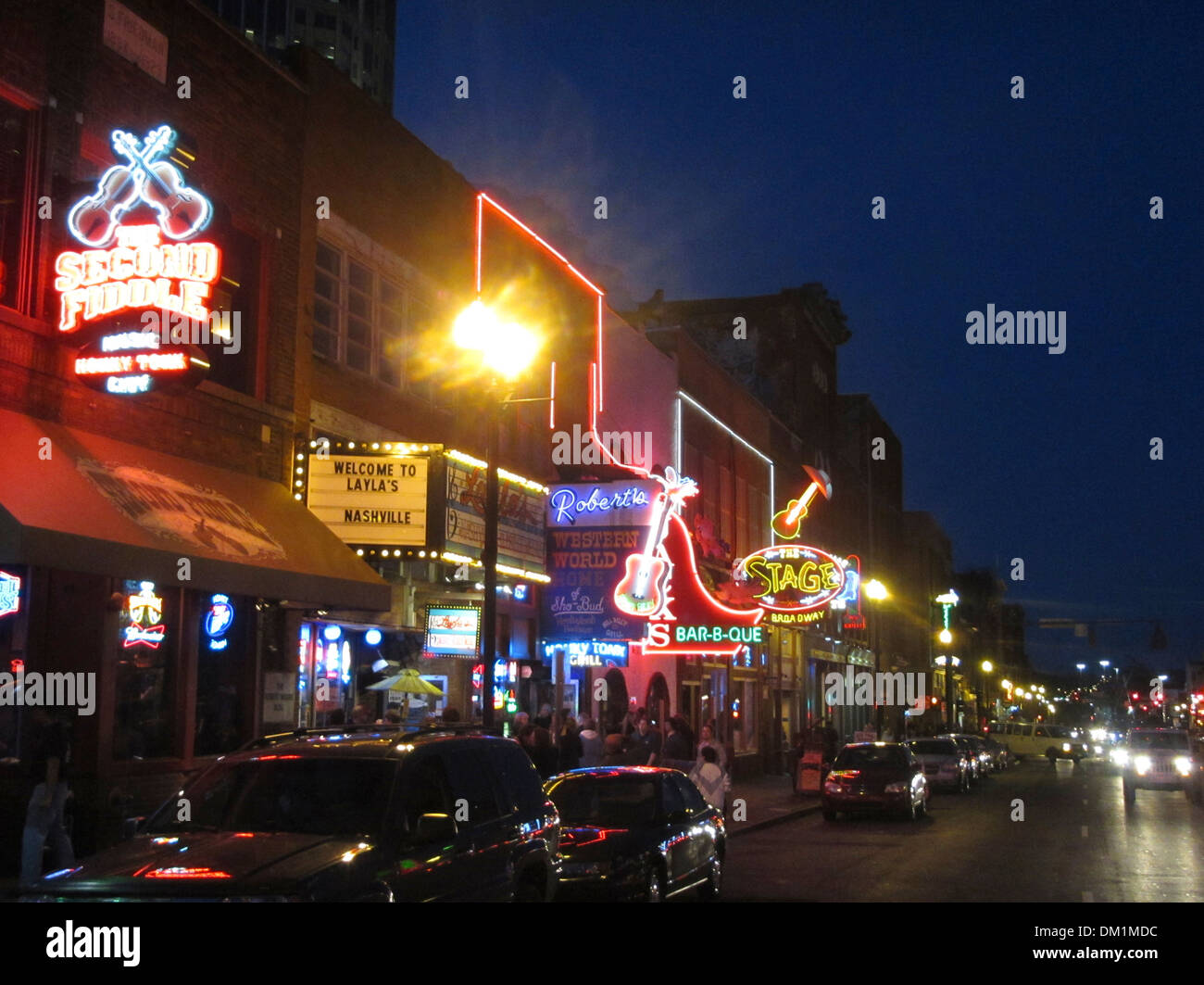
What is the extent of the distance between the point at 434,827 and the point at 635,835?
441 cm

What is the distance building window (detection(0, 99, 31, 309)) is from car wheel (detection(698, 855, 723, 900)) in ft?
29.7

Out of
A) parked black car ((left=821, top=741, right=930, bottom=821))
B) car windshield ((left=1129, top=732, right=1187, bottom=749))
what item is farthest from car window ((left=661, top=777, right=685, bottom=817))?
car windshield ((left=1129, top=732, right=1187, bottom=749))

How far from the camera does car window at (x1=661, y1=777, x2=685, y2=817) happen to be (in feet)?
43.5

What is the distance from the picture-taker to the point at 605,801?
13242mm

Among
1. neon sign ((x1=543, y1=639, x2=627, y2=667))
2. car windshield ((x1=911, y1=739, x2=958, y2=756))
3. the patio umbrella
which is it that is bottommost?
car windshield ((x1=911, y1=739, x2=958, y2=756))

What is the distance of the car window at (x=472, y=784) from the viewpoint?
9328 mm

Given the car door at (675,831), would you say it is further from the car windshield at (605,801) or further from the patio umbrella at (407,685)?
the patio umbrella at (407,685)

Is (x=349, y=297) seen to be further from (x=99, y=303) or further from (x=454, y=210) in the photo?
(x=99, y=303)

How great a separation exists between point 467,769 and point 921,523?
74503 mm

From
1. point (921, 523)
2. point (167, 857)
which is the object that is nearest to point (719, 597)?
point (167, 857)

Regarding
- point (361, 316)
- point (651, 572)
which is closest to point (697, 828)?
point (361, 316)

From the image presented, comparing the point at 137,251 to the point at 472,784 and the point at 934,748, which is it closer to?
the point at 472,784

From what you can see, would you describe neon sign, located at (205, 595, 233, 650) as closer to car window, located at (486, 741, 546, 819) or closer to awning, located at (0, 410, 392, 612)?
awning, located at (0, 410, 392, 612)

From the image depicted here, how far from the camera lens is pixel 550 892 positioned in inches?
409
